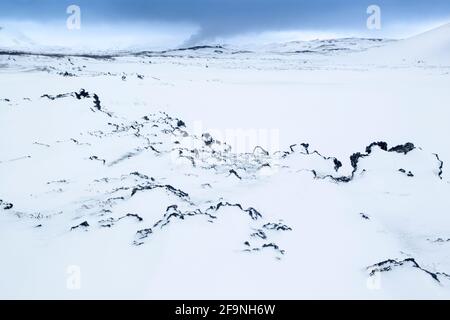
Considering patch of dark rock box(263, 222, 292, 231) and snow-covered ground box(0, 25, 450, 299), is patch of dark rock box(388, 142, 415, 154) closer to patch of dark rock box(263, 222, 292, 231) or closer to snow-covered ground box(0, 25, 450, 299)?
snow-covered ground box(0, 25, 450, 299)

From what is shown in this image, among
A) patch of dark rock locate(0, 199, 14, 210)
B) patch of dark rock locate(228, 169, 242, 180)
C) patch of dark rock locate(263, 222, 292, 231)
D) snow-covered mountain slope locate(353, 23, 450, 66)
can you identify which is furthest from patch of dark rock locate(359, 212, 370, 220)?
snow-covered mountain slope locate(353, 23, 450, 66)

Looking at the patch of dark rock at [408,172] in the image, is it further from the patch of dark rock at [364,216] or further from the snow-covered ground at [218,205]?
the patch of dark rock at [364,216]

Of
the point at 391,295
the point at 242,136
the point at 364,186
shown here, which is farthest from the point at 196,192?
the point at 242,136

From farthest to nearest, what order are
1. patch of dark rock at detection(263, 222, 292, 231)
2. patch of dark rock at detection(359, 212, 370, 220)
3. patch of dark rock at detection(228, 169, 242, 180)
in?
patch of dark rock at detection(228, 169, 242, 180) < patch of dark rock at detection(359, 212, 370, 220) < patch of dark rock at detection(263, 222, 292, 231)

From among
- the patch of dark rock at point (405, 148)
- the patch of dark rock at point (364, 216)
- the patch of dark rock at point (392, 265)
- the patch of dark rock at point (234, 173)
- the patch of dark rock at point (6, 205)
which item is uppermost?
the patch of dark rock at point (405, 148)

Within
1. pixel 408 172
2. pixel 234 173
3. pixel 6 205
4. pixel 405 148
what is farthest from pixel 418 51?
pixel 6 205

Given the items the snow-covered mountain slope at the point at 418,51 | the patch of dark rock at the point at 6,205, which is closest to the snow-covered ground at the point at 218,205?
the patch of dark rock at the point at 6,205

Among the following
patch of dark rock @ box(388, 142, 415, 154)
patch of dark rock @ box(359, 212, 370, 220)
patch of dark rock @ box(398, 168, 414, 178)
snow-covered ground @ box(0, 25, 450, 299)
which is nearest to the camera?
snow-covered ground @ box(0, 25, 450, 299)
